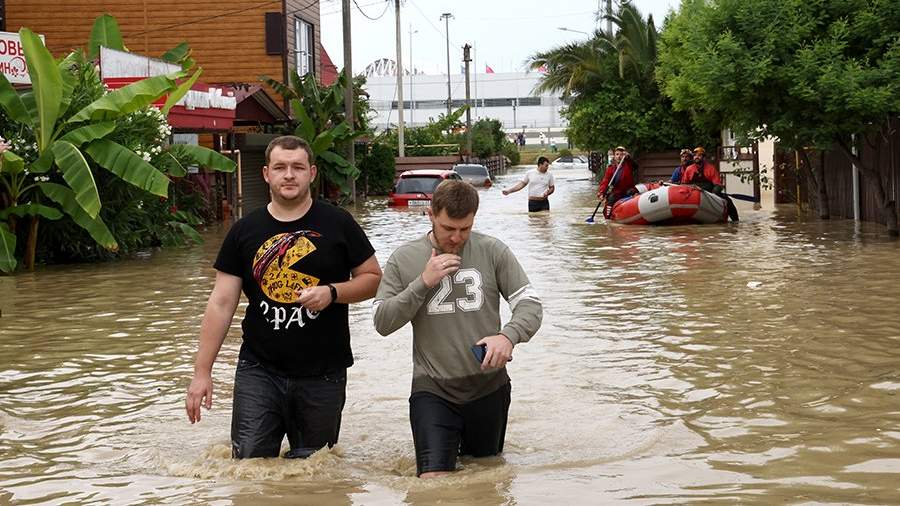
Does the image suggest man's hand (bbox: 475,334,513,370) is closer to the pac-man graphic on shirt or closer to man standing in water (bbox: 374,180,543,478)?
man standing in water (bbox: 374,180,543,478)

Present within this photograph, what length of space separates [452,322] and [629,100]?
3878 centimetres

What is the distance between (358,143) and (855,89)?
2933cm

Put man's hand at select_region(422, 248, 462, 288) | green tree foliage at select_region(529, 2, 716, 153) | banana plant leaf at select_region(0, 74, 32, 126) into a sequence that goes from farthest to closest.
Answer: green tree foliage at select_region(529, 2, 716, 153)
banana plant leaf at select_region(0, 74, 32, 126)
man's hand at select_region(422, 248, 462, 288)

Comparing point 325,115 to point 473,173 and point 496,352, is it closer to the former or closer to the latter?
→ point 473,173

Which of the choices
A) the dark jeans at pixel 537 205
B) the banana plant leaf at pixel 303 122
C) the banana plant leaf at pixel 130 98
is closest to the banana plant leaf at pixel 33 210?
the banana plant leaf at pixel 130 98

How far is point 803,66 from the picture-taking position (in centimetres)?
2025

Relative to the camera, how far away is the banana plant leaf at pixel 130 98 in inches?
715

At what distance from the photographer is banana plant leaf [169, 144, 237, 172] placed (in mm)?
22203

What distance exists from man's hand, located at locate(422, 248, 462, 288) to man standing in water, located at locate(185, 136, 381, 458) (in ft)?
1.83

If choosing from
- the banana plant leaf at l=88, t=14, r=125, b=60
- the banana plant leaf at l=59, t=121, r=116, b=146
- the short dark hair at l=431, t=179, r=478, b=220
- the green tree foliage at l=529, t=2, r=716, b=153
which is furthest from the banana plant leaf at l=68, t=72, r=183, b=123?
the green tree foliage at l=529, t=2, r=716, b=153

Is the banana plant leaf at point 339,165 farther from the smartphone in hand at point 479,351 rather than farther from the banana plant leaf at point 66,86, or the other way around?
the smartphone in hand at point 479,351

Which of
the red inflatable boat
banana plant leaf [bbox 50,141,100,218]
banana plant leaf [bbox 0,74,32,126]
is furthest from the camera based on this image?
the red inflatable boat

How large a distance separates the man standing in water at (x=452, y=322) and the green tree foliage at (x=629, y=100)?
124 feet

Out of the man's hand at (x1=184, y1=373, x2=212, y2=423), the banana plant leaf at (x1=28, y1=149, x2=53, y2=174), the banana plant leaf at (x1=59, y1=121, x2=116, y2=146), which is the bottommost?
the man's hand at (x1=184, y1=373, x2=212, y2=423)
